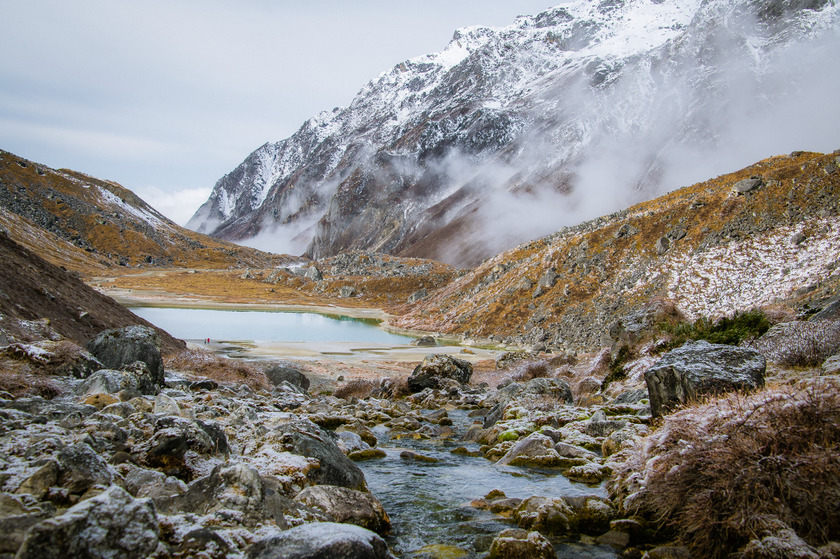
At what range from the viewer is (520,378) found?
3225cm

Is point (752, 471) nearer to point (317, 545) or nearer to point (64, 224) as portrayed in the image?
point (317, 545)

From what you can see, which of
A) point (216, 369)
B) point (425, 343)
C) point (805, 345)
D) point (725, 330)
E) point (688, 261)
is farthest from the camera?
point (425, 343)

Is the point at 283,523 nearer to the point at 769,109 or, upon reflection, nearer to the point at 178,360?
the point at 178,360

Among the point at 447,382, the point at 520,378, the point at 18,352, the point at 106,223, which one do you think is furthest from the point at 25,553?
the point at 106,223

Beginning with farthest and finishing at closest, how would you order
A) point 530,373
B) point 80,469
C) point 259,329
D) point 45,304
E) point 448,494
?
1. point 259,329
2. point 530,373
3. point 45,304
4. point 448,494
5. point 80,469

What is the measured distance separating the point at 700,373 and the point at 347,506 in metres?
8.31

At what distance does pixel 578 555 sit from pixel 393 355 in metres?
42.9

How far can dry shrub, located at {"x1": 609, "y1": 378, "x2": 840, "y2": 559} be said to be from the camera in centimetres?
585

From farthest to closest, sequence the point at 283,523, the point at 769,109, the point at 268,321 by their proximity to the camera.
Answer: the point at 769,109 → the point at 268,321 → the point at 283,523

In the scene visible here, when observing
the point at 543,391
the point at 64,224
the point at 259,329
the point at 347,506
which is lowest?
the point at 259,329

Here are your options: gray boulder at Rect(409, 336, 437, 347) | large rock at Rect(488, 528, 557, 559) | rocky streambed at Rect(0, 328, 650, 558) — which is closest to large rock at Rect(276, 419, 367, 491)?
rocky streambed at Rect(0, 328, 650, 558)

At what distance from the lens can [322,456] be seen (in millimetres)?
9797

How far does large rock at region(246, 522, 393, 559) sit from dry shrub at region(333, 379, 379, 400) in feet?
72.9

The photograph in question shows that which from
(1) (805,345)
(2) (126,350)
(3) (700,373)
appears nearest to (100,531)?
(3) (700,373)
